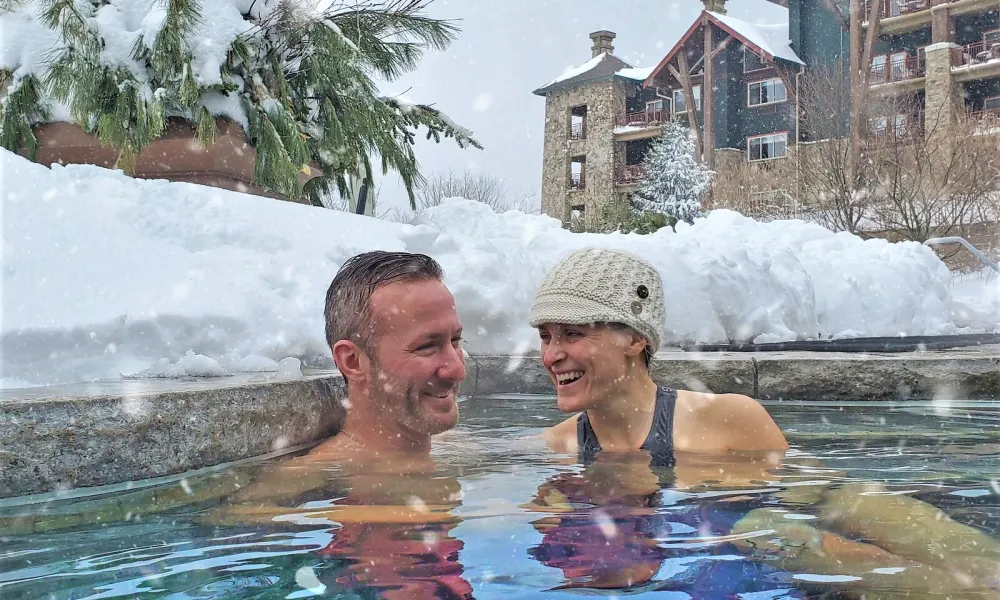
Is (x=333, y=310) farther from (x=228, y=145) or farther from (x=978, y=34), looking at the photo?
(x=978, y=34)

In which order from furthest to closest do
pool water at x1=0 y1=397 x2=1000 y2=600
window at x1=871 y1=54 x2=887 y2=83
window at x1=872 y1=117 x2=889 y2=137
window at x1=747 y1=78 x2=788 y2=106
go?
window at x1=747 y1=78 x2=788 y2=106 < window at x1=871 y1=54 x2=887 y2=83 < window at x1=872 y1=117 x2=889 y2=137 < pool water at x1=0 y1=397 x2=1000 y2=600

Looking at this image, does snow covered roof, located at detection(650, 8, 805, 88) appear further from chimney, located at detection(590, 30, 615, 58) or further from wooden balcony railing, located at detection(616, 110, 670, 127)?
chimney, located at detection(590, 30, 615, 58)

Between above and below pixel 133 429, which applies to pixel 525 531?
below

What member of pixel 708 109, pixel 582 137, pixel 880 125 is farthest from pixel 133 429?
pixel 582 137

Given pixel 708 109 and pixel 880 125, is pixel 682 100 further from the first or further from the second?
pixel 880 125

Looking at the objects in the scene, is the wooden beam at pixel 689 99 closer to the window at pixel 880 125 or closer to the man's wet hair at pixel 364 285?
the window at pixel 880 125

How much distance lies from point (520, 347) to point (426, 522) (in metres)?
4.06

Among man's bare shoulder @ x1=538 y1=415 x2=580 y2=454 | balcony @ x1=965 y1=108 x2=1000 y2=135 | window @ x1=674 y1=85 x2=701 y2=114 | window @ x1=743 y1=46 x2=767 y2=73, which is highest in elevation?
window @ x1=743 y1=46 x2=767 y2=73

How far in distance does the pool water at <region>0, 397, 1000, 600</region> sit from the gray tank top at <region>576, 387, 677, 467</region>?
97 mm

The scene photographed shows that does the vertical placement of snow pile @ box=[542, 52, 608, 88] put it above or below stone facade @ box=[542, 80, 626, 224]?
above

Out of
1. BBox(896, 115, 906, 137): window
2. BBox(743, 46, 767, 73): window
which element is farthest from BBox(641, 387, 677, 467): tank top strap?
BBox(743, 46, 767, 73): window

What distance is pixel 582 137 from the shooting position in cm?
3581

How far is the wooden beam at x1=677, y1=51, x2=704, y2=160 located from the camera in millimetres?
31625

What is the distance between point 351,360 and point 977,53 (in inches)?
1121
